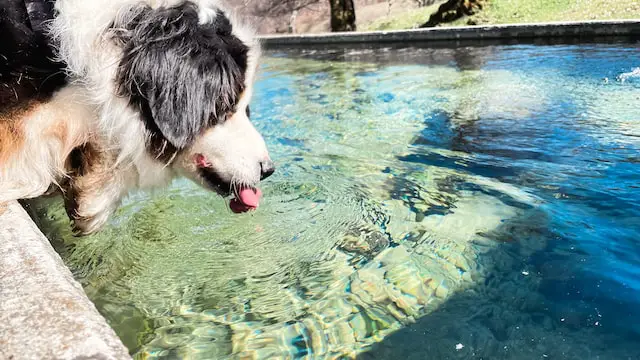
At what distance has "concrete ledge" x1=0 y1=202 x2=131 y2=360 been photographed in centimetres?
115

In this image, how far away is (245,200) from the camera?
237 centimetres

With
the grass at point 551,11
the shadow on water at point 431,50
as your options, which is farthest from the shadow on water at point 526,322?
the grass at point 551,11

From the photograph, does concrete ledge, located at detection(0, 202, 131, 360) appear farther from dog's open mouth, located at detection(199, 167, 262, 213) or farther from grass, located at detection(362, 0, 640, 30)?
grass, located at detection(362, 0, 640, 30)

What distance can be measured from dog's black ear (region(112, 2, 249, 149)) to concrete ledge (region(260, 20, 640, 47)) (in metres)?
5.68

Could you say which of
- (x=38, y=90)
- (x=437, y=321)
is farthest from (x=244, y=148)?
(x=437, y=321)

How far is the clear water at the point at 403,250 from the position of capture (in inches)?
76.9

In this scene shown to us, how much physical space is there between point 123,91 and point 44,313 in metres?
1.03

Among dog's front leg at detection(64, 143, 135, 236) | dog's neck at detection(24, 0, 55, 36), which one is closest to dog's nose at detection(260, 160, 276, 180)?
dog's front leg at detection(64, 143, 135, 236)

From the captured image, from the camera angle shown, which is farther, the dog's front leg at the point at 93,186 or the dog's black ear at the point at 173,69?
the dog's front leg at the point at 93,186

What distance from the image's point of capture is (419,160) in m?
3.99

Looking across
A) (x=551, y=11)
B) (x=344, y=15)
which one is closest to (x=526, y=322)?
(x=551, y=11)

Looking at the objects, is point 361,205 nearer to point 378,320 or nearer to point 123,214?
point 378,320

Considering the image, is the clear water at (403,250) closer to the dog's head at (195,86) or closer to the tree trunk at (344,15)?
the dog's head at (195,86)

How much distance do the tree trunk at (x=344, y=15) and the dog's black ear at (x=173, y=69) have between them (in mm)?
16666
